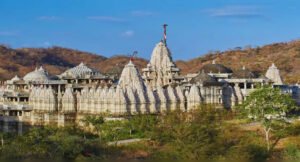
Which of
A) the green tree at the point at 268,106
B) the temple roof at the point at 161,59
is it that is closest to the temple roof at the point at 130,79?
the temple roof at the point at 161,59

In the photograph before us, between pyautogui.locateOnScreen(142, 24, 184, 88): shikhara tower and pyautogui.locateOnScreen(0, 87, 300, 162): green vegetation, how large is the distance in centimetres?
1134

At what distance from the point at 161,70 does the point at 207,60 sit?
2688 inches

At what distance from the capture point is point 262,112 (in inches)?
1786

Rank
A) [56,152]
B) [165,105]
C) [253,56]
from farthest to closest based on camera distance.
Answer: [253,56] < [165,105] < [56,152]

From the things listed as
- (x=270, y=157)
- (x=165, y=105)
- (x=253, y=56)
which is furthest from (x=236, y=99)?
(x=253, y=56)

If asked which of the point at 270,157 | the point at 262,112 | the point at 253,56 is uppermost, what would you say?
the point at 253,56

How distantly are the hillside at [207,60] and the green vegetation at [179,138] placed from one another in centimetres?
4317

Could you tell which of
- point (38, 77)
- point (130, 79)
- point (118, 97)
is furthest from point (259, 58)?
point (118, 97)

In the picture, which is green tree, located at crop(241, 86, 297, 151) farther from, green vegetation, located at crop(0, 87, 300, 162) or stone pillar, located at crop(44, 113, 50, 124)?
stone pillar, located at crop(44, 113, 50, 124)

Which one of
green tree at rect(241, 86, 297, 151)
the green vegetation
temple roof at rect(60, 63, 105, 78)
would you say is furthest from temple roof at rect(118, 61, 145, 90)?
green tree at rect(241, 86, 297, 151)

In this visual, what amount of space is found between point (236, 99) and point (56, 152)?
1922 cm

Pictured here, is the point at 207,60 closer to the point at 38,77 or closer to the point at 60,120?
the point at 38,77

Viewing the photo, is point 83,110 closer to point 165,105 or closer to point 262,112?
point 165,105

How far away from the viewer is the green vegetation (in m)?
40.8
